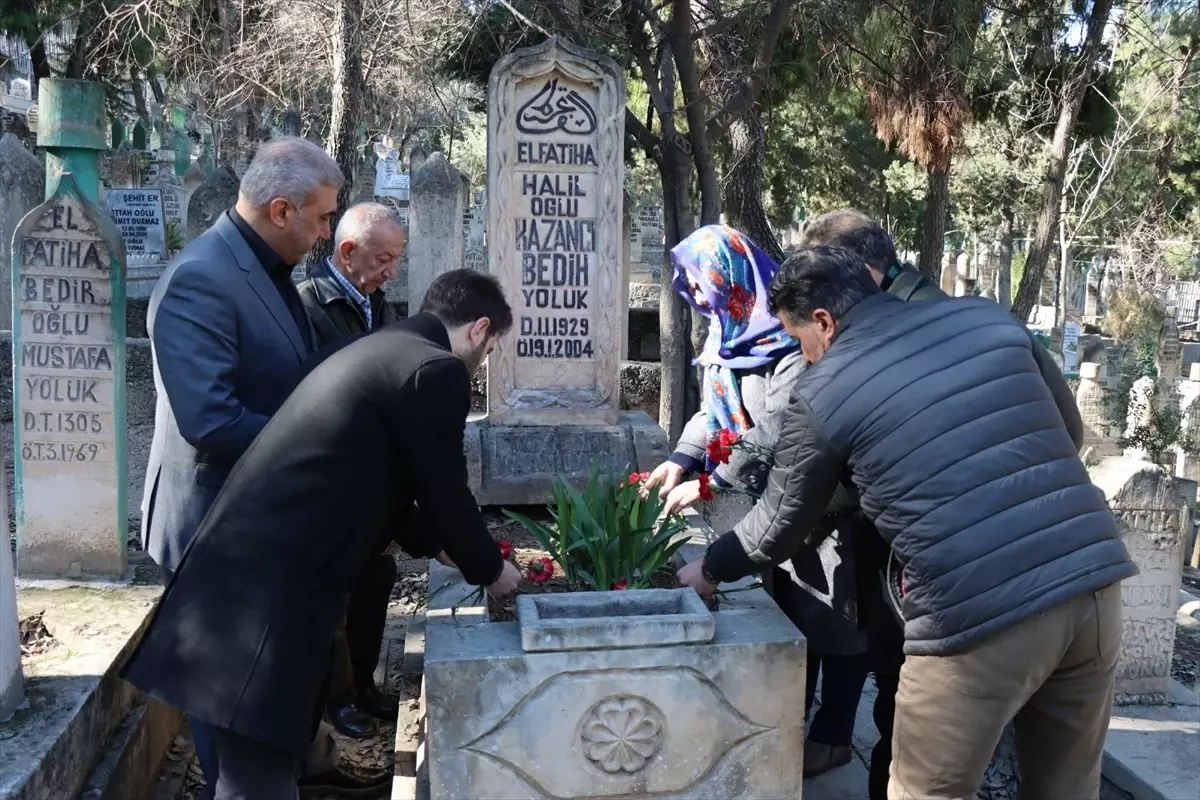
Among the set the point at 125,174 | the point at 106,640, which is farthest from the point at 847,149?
the point at 106,640

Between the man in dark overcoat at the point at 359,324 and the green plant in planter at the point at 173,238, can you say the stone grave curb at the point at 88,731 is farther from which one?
the green plant in planter at the point at 173,238

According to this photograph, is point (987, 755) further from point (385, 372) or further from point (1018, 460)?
point (385, 372)

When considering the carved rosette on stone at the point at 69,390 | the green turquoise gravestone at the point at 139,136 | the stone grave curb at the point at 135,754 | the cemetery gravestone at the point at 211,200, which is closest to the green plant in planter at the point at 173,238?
the green turquoise gravestone at the point at 139,136

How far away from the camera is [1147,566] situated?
3.76 meters

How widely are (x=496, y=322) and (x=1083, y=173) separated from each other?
2127 centimetres

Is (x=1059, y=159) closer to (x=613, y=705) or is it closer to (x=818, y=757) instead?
(x=818, y=757)

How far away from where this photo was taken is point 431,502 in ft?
7.71

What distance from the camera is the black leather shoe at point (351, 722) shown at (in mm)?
3445

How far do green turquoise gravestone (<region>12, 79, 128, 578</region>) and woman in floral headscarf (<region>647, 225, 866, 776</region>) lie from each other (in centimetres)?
201

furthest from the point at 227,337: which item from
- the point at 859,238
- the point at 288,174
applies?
the point at 859,238

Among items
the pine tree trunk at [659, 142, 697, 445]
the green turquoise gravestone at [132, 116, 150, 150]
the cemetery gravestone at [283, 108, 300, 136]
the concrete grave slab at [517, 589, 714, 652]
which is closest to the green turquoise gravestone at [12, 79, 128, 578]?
the concrete grave slab at [517, 589, 714, 652]

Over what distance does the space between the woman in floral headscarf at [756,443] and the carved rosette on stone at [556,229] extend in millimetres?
1447

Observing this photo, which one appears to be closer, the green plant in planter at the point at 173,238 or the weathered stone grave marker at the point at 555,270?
the weathered stone grave marker at the point at 555,270

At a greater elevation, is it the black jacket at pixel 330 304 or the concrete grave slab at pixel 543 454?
the black jacket at pixel 330 304
